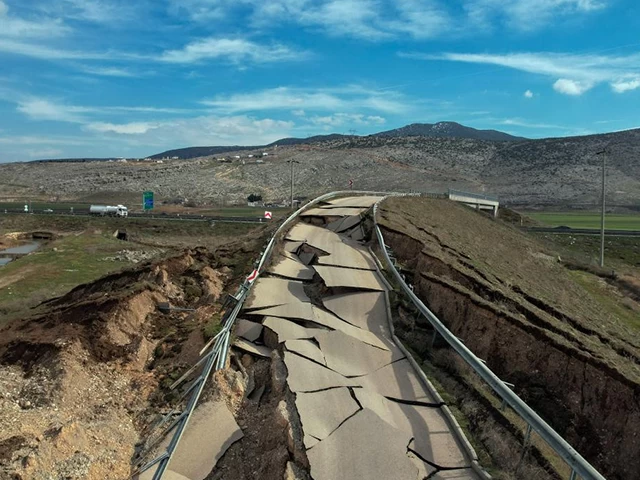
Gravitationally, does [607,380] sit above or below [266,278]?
below

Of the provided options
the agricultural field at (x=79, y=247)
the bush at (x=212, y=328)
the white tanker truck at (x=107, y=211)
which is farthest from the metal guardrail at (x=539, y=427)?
the white tanker truck at (x=107, y=211)

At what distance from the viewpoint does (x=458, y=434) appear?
7.09m

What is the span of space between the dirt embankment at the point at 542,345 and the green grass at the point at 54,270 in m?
15.7

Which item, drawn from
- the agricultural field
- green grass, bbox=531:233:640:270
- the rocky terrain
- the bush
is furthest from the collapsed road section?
the rocky terrain

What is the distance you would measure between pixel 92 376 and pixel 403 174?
120 metres

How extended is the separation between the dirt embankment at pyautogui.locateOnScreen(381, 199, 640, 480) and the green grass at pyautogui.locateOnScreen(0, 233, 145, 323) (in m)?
15.7

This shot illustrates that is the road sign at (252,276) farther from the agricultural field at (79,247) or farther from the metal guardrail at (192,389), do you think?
the agricultural field at (79,247)

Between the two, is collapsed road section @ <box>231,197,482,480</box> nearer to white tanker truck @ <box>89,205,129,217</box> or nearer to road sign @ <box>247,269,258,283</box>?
road sign @ <box>247,269,258,283</box>

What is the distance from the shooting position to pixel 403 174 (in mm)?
125062

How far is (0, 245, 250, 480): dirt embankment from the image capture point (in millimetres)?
6270

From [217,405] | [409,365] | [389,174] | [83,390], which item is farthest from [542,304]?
[389,174]

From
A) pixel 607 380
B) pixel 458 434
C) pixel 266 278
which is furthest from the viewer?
pixel 266 278

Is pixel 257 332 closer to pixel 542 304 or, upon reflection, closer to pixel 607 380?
pixel 607 380

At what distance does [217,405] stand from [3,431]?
9.19 ft
